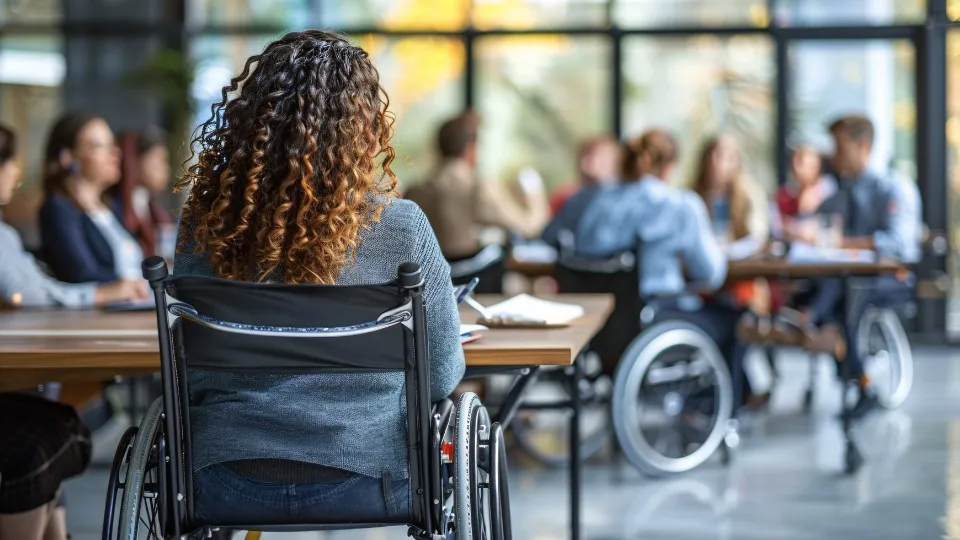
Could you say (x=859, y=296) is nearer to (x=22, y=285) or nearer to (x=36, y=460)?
(x=22, y=285)

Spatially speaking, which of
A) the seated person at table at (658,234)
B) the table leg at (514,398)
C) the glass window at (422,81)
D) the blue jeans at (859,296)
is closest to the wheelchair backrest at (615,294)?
the seated person at table at (658,234)

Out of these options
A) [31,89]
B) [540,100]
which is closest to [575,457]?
[540,100]

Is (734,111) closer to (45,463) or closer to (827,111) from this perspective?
(827,111)

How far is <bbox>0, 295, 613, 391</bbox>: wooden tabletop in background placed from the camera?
2.25 m

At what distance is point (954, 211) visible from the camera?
875 centimetres

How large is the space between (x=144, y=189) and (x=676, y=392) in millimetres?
2866

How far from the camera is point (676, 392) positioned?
461 centimetres

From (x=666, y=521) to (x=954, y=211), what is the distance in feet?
18.6

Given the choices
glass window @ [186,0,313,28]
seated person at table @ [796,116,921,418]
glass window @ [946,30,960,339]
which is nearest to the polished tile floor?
seated person at table @ [796,116,921,418]

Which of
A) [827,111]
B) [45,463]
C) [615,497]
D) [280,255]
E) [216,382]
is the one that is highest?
[827,111]

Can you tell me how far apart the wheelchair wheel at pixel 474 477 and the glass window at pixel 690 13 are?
7.41m

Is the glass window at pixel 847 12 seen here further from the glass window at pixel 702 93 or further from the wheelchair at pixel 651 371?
the wheelchair at pixel 651 371

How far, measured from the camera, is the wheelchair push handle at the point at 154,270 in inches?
70.3

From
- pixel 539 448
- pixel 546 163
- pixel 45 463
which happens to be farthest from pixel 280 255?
pixel 546 163
